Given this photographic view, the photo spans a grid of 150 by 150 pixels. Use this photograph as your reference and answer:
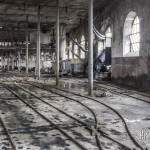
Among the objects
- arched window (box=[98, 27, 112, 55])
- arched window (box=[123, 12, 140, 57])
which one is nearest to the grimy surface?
arched window (box=[123, 12, 140, 57])

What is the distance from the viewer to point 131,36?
21.7 metres

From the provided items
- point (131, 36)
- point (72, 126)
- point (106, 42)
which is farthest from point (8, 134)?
point (106, 42)

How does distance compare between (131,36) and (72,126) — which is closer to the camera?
(72,126)

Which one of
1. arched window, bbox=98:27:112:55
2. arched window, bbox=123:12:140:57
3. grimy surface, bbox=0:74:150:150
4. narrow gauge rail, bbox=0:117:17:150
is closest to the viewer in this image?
narrow gauge rail, bbox=0:117:17:150

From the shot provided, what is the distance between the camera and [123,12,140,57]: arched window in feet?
→ 68.7

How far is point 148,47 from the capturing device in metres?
18.2

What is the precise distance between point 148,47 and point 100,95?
4883 mm

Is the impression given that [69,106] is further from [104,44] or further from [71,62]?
[71,62]

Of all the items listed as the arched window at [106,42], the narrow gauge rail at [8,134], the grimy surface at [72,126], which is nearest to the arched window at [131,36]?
the arched window at [106,42]

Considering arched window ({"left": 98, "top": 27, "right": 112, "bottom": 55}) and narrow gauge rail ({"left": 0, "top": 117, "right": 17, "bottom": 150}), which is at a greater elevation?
arched window ({"left": 98, "top": 27, "right": 112, "bottom": 55})

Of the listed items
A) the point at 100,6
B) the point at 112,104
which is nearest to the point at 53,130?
the point at 112,104

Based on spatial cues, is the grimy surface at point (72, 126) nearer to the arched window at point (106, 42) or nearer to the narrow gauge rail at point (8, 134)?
the narrow gauge rail at point (8, 134)

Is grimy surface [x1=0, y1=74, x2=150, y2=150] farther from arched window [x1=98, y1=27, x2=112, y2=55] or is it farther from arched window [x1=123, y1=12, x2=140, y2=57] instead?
arched window [x1=98, y1=27, x2=112, y2=55]

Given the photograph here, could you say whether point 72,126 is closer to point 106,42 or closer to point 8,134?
point 8,134
